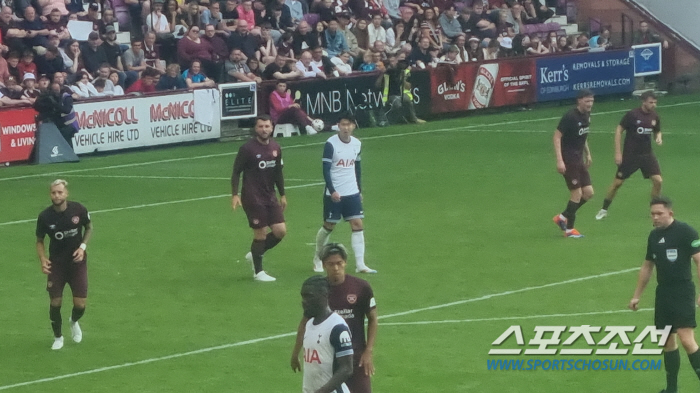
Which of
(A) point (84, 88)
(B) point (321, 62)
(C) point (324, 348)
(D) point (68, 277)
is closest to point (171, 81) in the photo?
(A) point (84, 88)

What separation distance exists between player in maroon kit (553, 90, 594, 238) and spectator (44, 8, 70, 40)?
1496 centimetres

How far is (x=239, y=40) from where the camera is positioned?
34.4 meters

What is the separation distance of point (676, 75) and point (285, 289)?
99.4 ft

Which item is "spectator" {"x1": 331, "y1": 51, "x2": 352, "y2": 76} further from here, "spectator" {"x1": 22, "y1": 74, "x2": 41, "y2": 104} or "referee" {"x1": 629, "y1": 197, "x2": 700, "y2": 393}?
"referee" {"x1": 629, "y1": 197, "x2": 700, "y2": 393}

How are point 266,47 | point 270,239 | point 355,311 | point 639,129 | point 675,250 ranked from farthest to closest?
1. point 266,47
2. point 639,129
3. point 270,239
4. point 675,250
5. point 355,311

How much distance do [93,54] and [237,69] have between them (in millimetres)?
3807

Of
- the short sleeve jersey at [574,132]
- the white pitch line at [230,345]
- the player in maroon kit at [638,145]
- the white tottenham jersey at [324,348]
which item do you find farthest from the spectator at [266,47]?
the white tottenham jersey at [324,348]

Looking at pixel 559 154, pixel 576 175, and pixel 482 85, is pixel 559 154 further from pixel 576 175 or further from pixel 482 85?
pixel 482 85

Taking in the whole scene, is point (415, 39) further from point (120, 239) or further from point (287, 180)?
point (120, 239)

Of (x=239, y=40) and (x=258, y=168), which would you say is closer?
(x=258, y=168)

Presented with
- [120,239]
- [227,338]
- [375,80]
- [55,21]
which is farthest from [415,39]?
[227,338]

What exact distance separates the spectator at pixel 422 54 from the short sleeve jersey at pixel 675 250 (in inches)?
1026

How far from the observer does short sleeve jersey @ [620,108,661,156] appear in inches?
839

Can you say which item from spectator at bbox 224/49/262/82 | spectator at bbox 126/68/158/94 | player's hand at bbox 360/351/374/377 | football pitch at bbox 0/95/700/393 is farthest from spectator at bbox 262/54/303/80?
player's hand at bbox 360/351/374/377
